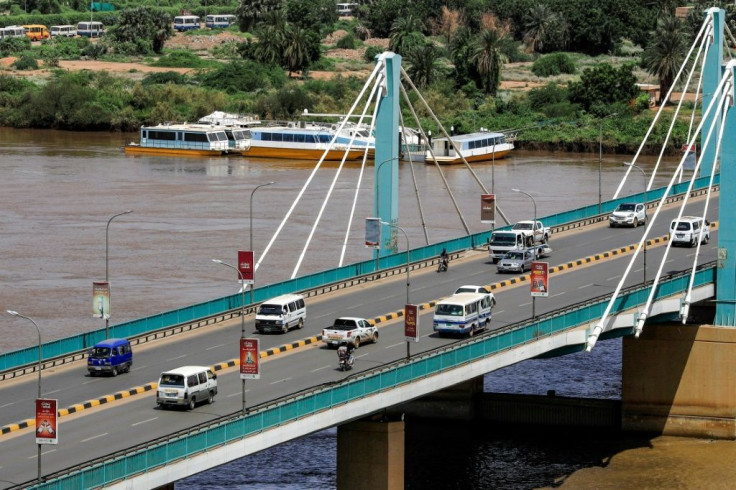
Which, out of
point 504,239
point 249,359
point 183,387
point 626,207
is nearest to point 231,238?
point 626,207

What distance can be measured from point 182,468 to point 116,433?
4210 millimetres

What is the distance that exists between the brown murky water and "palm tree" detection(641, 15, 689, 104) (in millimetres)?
13068

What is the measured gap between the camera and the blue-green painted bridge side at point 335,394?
48.0 meters

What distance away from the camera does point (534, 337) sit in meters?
66.4

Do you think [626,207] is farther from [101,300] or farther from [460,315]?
[101,300]

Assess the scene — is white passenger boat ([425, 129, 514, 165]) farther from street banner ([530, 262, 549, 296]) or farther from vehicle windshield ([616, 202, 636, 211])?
street banner ([530, 262, 549, 296])

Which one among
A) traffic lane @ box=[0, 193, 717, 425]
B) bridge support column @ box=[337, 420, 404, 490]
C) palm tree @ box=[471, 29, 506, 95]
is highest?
palm tree @ box=[471, 29, 506, 95]

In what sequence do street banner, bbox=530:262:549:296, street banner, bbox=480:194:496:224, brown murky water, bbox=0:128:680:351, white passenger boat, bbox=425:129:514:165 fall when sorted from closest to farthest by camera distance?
street banner, bbox=530:262:549:296
street banner, bbox=480:194:496:224
brown murky water, bbox=0:128:680:351
white passenger boat, bbox=425:129:514:165

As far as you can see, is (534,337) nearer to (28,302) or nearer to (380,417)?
(380,417)

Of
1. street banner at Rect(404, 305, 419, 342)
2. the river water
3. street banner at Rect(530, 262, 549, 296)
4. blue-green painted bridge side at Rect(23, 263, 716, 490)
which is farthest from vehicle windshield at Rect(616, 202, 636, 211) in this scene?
street banner at Rect(404, 305, 419, 342)

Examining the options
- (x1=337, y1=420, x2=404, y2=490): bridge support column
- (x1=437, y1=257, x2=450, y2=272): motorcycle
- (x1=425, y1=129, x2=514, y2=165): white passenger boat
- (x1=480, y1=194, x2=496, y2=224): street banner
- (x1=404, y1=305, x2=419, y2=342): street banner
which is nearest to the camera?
(x1=337, y1=420, x2=404, y2=490): bridge support column

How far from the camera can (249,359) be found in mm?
55281

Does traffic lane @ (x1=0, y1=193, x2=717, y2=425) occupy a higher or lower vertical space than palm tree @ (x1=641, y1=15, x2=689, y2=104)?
lower

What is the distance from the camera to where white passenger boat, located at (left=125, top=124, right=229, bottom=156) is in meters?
181
